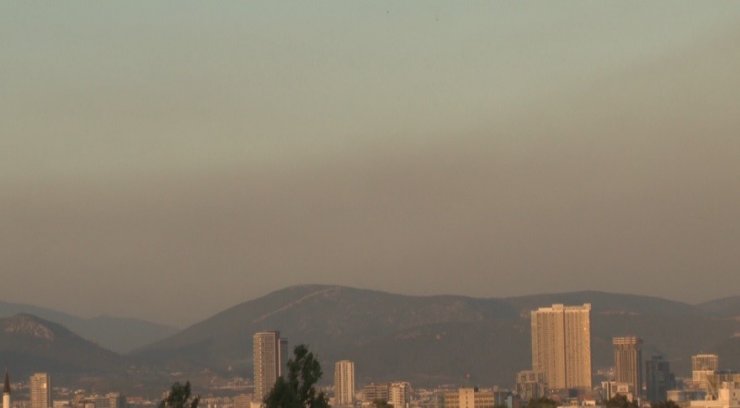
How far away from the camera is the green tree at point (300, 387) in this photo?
214 ft

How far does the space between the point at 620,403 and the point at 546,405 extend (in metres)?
4.26

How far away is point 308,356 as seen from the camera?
66.6 m

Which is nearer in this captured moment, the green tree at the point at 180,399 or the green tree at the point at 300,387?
the green tree at the point at 300,387

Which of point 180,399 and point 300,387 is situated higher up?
point 300,387

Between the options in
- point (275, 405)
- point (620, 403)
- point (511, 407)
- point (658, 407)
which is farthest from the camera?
point (511, 407)

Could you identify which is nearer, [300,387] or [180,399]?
[300,387]

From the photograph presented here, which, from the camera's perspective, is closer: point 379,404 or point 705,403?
point 379,404

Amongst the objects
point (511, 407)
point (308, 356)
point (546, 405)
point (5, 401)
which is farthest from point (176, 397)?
point (511, 407)

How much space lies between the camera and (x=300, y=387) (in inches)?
2621

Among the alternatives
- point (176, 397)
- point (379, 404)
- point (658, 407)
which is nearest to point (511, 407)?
point (658, 407)

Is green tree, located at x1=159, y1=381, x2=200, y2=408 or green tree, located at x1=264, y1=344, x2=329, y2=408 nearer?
green tree, located at x1=264, y1=344, x2=329, y2=408

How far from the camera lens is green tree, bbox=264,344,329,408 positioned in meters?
65.2

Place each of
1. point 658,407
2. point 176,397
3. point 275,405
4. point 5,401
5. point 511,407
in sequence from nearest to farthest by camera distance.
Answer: point 275,405
point 176,397
point 5,401
point 658,407
point 511,407

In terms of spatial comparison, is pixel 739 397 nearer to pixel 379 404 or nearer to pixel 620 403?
pixel 620 403
